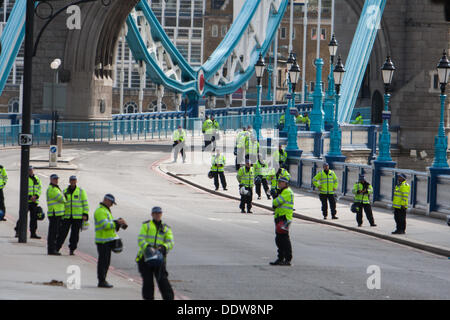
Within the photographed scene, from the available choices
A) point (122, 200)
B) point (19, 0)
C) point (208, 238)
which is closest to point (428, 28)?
point (19, 0)

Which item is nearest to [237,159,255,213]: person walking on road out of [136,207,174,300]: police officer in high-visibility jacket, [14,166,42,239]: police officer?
[14,166,42,239]: police officer

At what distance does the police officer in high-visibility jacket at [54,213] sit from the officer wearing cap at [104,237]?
3583 millimetres

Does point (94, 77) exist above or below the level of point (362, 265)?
above

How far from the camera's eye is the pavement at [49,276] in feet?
46.2

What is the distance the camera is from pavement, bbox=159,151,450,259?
23.4 metres

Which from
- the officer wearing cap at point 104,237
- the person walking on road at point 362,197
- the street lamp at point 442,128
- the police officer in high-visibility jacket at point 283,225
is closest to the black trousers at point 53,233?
the officer wearing cap at point 104,237

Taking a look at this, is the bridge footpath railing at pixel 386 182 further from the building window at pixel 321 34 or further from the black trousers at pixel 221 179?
the building window at pixel 321 34

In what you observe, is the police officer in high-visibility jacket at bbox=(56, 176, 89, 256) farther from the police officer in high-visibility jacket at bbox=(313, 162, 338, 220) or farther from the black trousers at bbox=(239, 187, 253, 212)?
the black trousers at bbox=(239, 187, 253, 212)

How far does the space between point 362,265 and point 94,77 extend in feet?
121

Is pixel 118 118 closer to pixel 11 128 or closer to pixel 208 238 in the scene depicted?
pixel 11 128

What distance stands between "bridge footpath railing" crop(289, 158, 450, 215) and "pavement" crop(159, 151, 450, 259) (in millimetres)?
365

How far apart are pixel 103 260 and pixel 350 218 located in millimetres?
13825

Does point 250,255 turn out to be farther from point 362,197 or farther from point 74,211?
point 362,197

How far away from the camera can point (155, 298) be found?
14305 mm
